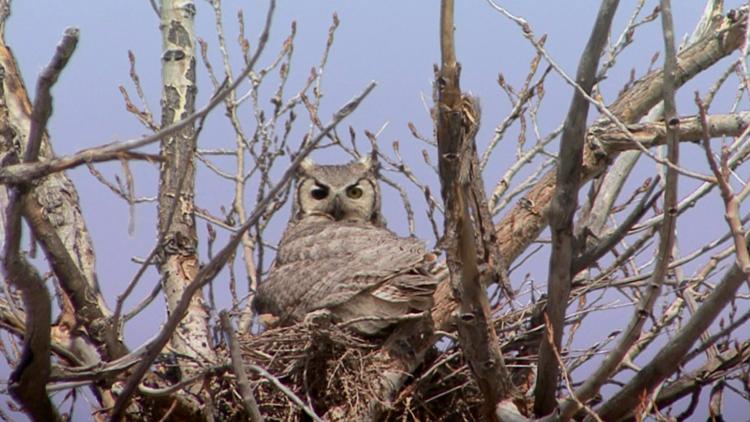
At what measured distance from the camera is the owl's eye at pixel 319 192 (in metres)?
6.27

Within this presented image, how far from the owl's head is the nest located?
1405 mm

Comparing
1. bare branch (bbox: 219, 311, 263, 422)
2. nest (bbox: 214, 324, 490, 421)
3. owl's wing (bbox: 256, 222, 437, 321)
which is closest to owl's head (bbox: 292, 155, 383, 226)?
owl's wing (bbox: 256, 222, 437, 321)

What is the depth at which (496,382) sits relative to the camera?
3887 millimetres

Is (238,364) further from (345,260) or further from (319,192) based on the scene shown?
(319,192)

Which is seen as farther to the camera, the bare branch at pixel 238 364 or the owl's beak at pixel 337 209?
the owl's beak at pixel 337 209

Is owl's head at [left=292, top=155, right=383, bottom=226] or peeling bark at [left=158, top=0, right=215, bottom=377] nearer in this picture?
peeling bark at [left=158, top=0, right=215, bottom=377]

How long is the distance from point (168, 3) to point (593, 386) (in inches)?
142

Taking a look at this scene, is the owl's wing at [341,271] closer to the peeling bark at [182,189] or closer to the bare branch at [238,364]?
the peeling bark at [182,189]

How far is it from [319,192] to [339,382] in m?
1.83

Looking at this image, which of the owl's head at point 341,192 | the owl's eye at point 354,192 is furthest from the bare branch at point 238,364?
the owl's eye at point 354,192

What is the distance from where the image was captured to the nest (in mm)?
4664

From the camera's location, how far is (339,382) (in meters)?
4.74

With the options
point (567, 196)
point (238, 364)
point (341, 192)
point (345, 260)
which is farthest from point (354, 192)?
point (567, 196)

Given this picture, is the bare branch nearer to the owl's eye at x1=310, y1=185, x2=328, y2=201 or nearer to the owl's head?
the owl's head
